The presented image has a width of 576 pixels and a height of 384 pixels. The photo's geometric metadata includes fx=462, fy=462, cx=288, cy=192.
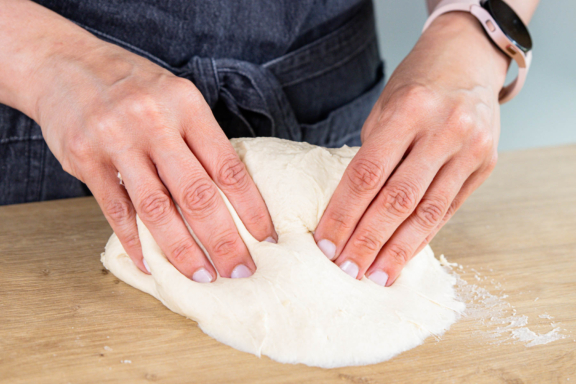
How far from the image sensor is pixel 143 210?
Result: 852 millimetres

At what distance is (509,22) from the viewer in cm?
117

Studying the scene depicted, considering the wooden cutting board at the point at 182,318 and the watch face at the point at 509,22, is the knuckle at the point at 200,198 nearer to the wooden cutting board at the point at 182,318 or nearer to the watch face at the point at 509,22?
the wooden cutting board at the point at 182,318

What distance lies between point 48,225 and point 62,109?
48 cm

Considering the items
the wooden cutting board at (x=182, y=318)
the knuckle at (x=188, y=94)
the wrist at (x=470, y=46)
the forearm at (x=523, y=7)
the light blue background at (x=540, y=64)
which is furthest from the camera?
the light blue background at (x=540, y=64)

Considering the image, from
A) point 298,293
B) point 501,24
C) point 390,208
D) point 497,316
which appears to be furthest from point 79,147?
point 501,24

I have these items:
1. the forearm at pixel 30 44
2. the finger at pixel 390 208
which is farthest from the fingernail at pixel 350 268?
the forearm at pixel 30 44

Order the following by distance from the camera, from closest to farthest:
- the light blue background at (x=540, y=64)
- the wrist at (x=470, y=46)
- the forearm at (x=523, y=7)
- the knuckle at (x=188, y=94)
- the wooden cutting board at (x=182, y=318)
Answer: the wooden cutting board at (x=182, y=318) < the knuckle at (x=188, y=94) < the wrist at (x=470, y=46) < the forearm at (x=523, y=7) < the light blue background at (x=540, y=64)

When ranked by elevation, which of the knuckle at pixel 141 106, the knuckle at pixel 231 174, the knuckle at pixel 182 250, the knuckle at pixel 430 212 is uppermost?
the knuckle at pixel 141 106

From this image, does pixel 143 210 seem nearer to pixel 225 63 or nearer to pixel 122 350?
pixel 122 350

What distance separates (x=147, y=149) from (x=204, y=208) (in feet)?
0.49

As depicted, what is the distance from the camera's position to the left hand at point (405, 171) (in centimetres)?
90

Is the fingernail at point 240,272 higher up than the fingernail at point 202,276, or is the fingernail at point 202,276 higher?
the fingernail at point 240,272

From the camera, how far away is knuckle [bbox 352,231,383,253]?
90 cm

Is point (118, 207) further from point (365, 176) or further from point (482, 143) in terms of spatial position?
point (482, 143)
